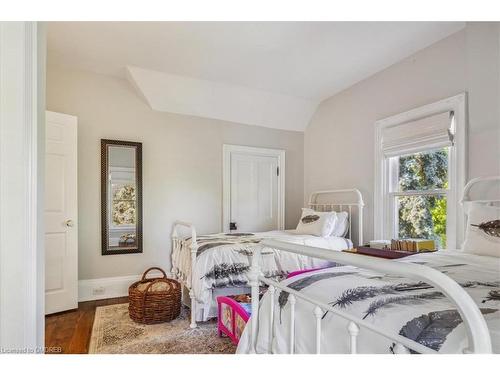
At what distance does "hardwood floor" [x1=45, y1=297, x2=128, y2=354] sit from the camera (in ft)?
6.98

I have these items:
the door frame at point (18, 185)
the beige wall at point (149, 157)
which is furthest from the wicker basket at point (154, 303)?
the door frame at point (18, 185)

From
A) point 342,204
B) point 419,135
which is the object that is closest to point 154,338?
point 342,204

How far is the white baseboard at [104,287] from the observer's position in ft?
10.4

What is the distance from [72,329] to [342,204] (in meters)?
3.03

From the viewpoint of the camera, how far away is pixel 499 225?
179cm

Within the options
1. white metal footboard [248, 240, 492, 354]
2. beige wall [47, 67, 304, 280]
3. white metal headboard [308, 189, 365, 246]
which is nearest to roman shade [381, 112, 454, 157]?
white metal headboard [308, 189, 365, 246]

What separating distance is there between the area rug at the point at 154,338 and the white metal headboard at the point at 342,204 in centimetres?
193

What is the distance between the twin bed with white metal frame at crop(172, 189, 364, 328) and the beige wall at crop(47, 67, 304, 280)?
0.30 metres

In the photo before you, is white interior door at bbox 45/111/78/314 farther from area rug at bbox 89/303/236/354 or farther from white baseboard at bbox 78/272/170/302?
area rug at bbox 89/303/236/354

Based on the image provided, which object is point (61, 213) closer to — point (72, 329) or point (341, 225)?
point (72, 329)

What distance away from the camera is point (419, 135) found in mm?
2824
